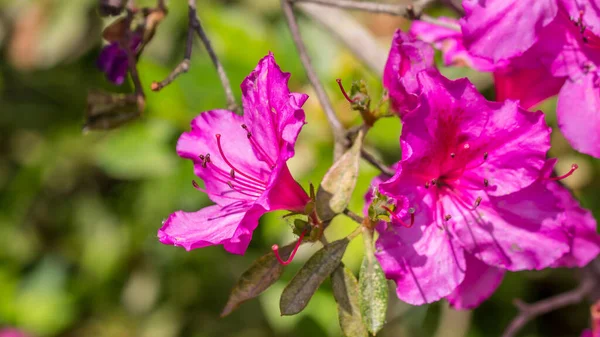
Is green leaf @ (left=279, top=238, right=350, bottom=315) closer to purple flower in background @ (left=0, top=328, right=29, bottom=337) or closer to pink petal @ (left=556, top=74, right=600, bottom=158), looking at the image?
pink petal @ (left=556, top=74, right=600, bottom=158)

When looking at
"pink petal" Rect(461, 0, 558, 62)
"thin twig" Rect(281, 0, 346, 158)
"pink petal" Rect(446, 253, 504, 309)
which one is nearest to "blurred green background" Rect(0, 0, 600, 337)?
"thin twig" Rect(281, 0, 346, 158)

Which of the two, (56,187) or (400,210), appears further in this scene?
(56,187)

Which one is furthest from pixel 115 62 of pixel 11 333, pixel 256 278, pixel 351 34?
pixel 11 333

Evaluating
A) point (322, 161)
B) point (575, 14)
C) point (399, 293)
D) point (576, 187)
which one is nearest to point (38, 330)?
point (322, 161)

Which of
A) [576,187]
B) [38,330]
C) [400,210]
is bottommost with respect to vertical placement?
[38,330]

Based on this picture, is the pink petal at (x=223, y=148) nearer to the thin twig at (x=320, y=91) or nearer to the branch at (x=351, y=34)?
the thin twig at (x=320, y=91)

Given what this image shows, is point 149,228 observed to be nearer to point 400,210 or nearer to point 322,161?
point 322,161


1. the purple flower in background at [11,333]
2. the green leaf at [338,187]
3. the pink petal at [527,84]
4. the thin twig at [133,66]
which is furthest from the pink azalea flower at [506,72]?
the purple flower in background at [11,333]
